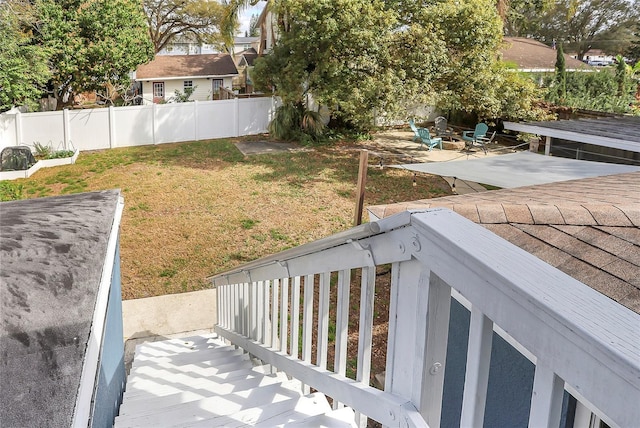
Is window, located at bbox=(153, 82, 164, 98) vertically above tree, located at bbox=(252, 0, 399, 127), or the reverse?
tree, located at bbox=(252, 0, 399, 127)

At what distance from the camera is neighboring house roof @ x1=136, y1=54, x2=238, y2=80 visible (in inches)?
1141

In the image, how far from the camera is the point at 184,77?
96.3 ft

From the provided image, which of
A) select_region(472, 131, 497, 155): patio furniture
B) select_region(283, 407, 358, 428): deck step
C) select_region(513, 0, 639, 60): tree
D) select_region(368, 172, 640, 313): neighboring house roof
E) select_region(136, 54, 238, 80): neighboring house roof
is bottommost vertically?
select_region(283, 407, 358, 428): deck step

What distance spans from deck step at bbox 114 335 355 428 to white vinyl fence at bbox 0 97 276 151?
45.4ft

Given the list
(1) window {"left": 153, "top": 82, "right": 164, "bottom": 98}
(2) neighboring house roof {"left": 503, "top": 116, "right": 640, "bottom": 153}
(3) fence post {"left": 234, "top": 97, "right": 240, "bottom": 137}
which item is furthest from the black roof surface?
(1) window {"left": 153, "top": 82, "right": 164, "bottom": 98}

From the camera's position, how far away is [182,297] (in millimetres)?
7941

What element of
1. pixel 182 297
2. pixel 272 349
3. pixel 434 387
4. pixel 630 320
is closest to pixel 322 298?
pixel 434 387

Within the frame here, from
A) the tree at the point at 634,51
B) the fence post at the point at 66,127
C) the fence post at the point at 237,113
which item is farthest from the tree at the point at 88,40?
the tree at the point at 634,51

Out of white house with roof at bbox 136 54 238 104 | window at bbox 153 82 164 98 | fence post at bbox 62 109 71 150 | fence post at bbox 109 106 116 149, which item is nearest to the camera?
fence post at bbox 62 109 71 150

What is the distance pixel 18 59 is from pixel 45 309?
52.3 ft

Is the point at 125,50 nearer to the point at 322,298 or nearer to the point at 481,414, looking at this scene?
the point at 322,298

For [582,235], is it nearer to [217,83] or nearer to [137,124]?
[137,124]

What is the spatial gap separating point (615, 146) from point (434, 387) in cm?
1003

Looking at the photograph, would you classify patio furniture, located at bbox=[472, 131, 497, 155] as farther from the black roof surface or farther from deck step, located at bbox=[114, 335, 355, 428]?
the black roof surface
